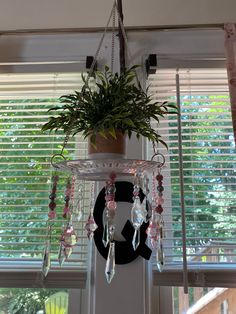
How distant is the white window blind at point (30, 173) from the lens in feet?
4.66

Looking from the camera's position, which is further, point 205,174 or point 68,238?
point 205,174

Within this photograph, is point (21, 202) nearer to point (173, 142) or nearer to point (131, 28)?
point (173, 142)

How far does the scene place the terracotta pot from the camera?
874 mm

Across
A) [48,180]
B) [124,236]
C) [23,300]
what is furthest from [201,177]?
[23,300]

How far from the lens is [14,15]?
1.71m

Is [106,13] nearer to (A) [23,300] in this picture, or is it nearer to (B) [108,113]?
(B) [108,113]

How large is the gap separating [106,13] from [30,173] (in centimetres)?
88

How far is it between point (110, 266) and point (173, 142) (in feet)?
2.50

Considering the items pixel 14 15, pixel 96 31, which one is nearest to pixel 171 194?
pixel 96 31

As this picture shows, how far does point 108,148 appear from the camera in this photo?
2.89 ft

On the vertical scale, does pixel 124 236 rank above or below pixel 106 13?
below

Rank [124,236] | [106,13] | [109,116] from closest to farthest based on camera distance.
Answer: [109,116], [124,236], [106,13]

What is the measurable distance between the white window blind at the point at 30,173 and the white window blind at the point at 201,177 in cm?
37

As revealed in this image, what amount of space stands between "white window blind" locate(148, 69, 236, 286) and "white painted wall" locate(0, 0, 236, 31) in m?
0.30
